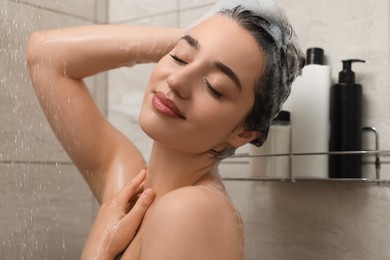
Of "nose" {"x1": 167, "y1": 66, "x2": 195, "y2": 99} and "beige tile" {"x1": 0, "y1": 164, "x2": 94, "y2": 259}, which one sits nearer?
"nose" {"x1": 167, "y1": 66, "x2": 195, "y2": 99}

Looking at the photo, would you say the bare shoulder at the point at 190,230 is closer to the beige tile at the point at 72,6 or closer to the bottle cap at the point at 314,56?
the bottle cap at the point at 314,56

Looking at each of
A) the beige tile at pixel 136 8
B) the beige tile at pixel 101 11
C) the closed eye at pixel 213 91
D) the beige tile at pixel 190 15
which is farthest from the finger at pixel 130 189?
the beige tile at pixel 101 11

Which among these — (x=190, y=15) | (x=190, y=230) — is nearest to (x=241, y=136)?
(x=190, y=230)

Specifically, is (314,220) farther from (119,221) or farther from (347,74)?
(119,221)

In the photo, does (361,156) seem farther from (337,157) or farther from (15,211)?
(15,211)

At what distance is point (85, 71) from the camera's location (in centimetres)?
113

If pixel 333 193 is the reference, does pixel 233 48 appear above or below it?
above

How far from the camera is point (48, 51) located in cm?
111

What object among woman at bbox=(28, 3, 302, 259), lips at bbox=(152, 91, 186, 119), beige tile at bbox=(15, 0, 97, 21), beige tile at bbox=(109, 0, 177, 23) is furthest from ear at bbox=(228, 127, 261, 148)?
beige tile at bbox=(15, 0, 97, 21)

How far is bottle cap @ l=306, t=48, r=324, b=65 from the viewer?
44.7 inches

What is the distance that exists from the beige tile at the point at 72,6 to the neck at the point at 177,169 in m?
0.68

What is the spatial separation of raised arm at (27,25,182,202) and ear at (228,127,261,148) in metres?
0.27

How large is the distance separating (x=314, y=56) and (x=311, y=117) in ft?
0.45

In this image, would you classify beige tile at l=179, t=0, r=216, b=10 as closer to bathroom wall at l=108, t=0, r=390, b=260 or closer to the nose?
bathroom wall at l=108, t=0, r=390, b=260
